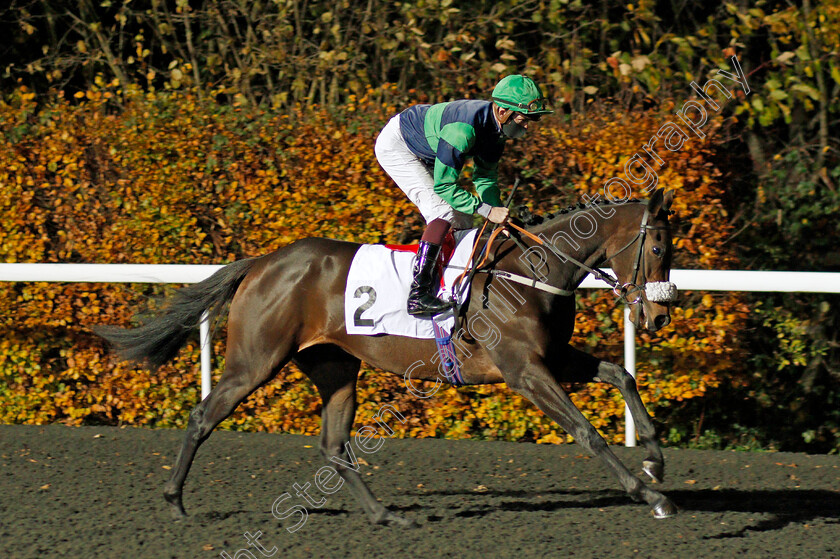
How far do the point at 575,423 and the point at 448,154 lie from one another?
4.10 feet

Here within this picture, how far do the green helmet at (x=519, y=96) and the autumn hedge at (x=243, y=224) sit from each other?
1.82 metres

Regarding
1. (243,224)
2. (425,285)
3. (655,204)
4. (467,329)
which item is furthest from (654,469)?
(243,224)

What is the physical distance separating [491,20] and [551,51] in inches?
22.4

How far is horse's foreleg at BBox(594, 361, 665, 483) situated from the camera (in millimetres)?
3938

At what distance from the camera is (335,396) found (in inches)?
182

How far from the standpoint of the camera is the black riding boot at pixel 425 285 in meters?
4.20

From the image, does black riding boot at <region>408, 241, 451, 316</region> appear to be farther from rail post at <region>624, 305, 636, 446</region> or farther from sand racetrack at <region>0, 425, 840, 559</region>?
rail post at <region>624, 305, 636, 446</region>

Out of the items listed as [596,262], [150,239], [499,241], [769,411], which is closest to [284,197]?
[150,239]

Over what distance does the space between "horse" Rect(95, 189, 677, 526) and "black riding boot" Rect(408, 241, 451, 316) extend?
0.13m

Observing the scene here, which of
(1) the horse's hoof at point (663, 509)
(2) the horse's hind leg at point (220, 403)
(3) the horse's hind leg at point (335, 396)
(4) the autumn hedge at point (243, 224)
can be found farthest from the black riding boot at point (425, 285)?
(4) the autumn hedge at point (243, 224)

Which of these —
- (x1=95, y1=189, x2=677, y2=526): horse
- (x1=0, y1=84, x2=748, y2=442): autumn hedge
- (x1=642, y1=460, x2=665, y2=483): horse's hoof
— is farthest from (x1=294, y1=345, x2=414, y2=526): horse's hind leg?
(x1=0, y1=84, x2=748, y2=442): autumn hedge

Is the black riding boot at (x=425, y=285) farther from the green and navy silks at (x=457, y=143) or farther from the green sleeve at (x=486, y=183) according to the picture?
the green sleeve at (x=486, y=183)

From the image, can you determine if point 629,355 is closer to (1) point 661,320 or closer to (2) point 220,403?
(1) point 661,320

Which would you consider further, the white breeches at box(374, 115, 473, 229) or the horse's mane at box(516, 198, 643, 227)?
the white breeches at box(374, 115, 473, 229)
